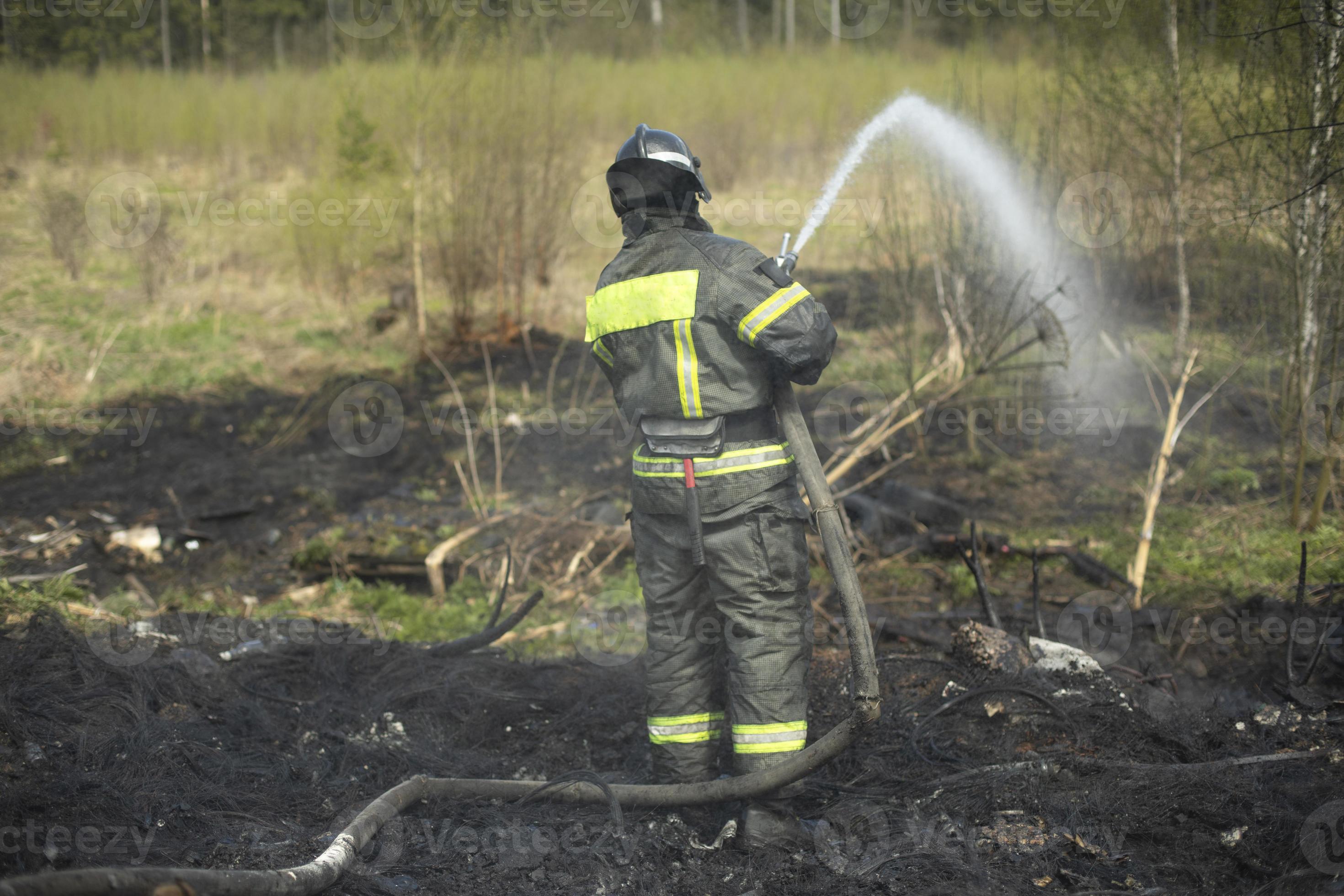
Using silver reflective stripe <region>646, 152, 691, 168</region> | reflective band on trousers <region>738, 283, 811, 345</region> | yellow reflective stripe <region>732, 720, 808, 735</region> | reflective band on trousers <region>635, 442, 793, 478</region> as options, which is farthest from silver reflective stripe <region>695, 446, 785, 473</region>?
silver reflective stripe <region>646, 152, 691, 168</region>

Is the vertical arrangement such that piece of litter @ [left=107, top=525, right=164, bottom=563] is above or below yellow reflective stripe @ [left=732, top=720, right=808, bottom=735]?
below

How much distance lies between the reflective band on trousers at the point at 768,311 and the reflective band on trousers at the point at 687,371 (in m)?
0.19

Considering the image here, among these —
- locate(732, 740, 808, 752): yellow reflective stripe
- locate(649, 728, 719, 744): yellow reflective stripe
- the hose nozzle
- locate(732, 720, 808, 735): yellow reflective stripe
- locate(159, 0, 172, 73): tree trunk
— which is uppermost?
locate(159, 0, 172, 73): tree trunk

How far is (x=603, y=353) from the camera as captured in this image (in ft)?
11.3

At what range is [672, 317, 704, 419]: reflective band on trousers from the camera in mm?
3111

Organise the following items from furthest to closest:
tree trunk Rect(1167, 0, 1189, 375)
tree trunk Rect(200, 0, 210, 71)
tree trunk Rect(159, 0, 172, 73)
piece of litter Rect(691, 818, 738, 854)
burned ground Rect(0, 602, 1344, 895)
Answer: tree trunk Rect(200, 0, 210, 71), tree trunk Rect(159, 0, 172, 73), tree trunk Rect(1167, 0, 1189, 375), piece of litter Rect(691, 818, 738, 854), burned ground Rect(0, 602, 1344, 895)

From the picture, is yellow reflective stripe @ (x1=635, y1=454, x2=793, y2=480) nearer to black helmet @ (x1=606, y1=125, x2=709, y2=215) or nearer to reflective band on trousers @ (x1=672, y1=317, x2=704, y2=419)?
reflective band on trousers @ (x1=672, y1=317, x2=704, y2=419)

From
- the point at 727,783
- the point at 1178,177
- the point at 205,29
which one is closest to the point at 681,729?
the point at 727,783

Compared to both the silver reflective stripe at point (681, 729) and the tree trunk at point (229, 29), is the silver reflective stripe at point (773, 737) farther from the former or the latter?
the tree trunk at point (229, 29)

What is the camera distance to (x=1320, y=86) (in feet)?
16.9

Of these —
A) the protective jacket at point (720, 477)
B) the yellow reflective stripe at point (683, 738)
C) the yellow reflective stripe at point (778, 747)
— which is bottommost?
the yellow reflective stripe at point (683, 738)

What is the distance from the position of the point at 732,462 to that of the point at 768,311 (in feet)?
1.69

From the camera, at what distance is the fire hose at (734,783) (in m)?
2.55

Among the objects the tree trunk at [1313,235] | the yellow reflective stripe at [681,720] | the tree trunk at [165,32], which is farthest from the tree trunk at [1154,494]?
the tree trunk at [165,32]
